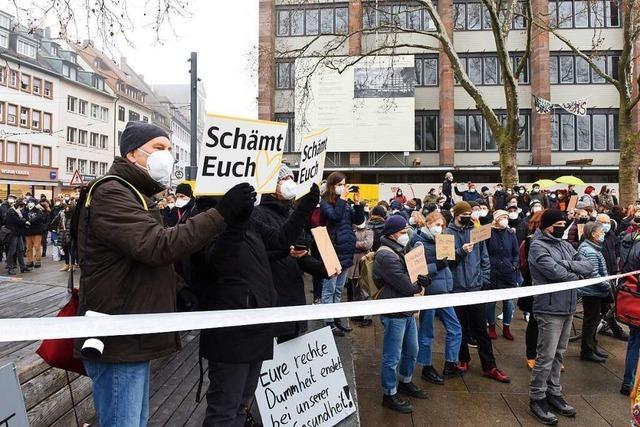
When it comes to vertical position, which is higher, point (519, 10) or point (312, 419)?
point (519, 10)

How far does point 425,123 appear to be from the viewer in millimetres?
30328

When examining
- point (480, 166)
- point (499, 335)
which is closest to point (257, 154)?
point (499, 335)

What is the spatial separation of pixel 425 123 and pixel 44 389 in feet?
96.9

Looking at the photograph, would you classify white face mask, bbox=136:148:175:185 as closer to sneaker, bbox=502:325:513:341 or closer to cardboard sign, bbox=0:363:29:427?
cardboard sign, bbox=0:363:29:427

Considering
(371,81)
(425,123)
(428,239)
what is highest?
(371,81)

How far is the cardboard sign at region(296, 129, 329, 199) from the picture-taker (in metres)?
3.57

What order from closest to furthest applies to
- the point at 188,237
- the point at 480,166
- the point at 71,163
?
the point at 188,237, the point at 480,166, the point at 71,163

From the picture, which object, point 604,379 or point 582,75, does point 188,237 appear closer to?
point 604,379

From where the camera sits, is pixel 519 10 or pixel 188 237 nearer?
pixel 188 237

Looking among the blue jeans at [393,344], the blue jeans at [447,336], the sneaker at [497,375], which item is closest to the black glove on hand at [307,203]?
the blue jeans at [393,344]

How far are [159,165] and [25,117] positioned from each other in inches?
2036

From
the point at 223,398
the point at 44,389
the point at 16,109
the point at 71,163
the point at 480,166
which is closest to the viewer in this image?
the point at 223,398

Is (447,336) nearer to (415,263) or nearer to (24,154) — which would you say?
(415,263)

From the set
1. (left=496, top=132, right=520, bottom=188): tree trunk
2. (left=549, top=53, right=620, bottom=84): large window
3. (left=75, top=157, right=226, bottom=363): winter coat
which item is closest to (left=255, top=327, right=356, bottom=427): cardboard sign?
(left=75, top=157, right=226, bottom=363): winter coat
